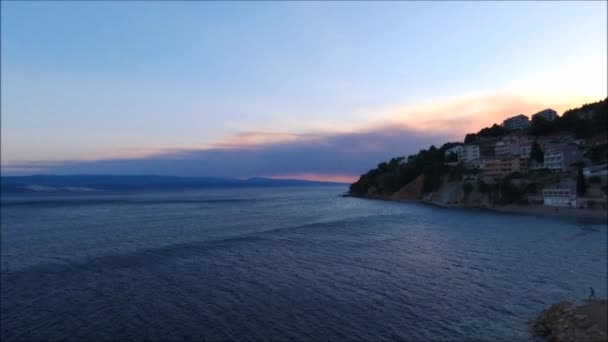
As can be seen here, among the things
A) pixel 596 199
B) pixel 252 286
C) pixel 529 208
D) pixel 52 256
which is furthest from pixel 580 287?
pixel 529 208

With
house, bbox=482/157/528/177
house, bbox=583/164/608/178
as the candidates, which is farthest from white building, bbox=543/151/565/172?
house, bbox=583/164/608/178

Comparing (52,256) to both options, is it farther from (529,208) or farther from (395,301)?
(529,208)

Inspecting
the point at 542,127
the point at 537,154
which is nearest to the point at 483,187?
the point at 537,154

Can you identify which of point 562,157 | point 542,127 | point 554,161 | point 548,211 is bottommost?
point 548,211

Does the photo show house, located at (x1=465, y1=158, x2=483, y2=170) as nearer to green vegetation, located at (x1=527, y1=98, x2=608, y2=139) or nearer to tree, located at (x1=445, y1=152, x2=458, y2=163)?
tree, located at (x1=445, y1=152, x2=458, y2=163)

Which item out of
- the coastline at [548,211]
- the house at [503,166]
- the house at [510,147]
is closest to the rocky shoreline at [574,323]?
the coastline at [548,211]

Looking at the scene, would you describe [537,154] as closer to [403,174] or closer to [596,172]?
[596,172]

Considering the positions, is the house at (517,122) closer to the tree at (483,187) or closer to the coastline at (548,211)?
the tree at (483,187)
